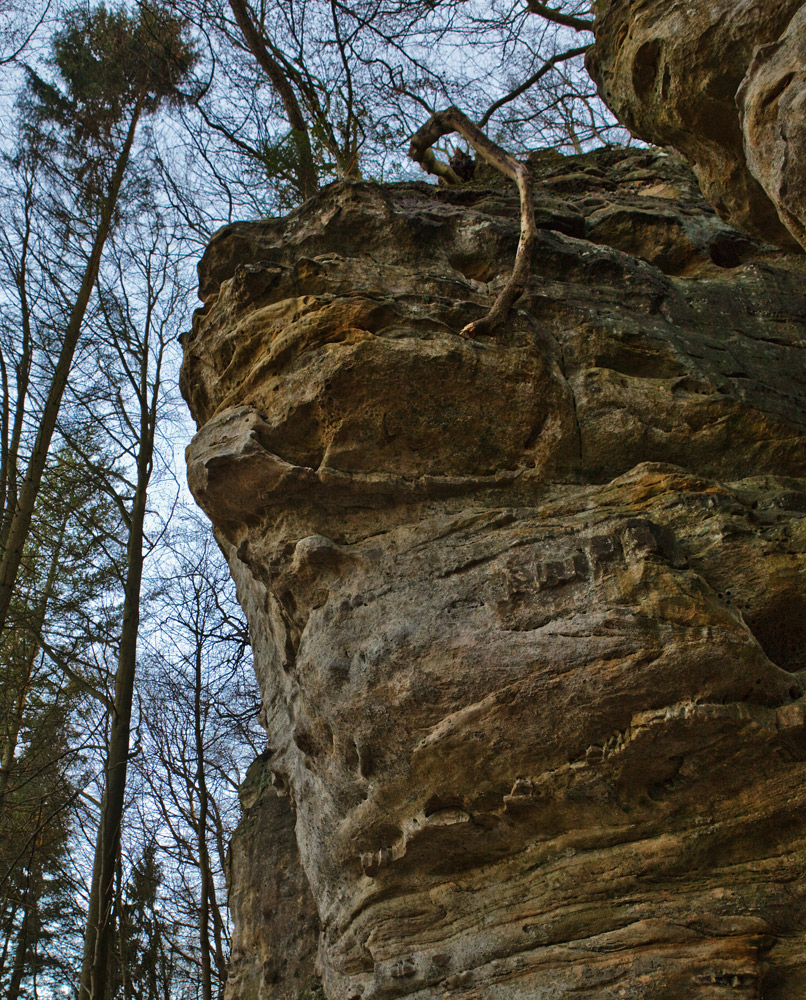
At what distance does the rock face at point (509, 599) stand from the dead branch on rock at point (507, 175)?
0.16 metres

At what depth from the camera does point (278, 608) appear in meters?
4.84

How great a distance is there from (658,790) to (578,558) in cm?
108

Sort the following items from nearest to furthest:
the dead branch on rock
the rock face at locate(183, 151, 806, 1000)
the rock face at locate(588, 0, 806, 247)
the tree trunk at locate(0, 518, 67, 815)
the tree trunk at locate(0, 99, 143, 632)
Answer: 1. the rock face at locate(183, 151, 806, 1000)
2. the rock face at locate(588, 0, 806, 247)
3. the dead branch on rock
4. the tree trunk at locate(0, 99, 143, 632)
5. the tree trunk at locate(0, 518, 67, 815)

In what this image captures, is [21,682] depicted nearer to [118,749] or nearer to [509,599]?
[118,749]

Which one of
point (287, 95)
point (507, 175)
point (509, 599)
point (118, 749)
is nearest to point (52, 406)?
point (118, 749)

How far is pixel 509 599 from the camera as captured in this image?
12.8 ft

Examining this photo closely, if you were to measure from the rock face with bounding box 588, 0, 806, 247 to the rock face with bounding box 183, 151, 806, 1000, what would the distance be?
86 cm

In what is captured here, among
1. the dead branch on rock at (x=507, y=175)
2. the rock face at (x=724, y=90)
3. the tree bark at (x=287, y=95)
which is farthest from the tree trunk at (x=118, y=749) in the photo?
the rock face at (x=724, y=90)

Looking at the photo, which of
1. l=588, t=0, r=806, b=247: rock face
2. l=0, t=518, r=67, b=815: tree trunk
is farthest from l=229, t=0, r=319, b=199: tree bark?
l=0, t=518, r=67, b=815: tree trunk

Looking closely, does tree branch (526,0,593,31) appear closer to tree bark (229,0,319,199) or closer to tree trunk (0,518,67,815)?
tree bark (229,0,319,199)

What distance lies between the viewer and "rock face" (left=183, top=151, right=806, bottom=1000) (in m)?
3.42

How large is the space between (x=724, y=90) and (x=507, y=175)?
209cm

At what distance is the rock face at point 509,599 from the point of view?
3.42 metres

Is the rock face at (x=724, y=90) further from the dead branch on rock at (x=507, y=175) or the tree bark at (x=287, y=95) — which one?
the tree bark at (x=287, y=95)
